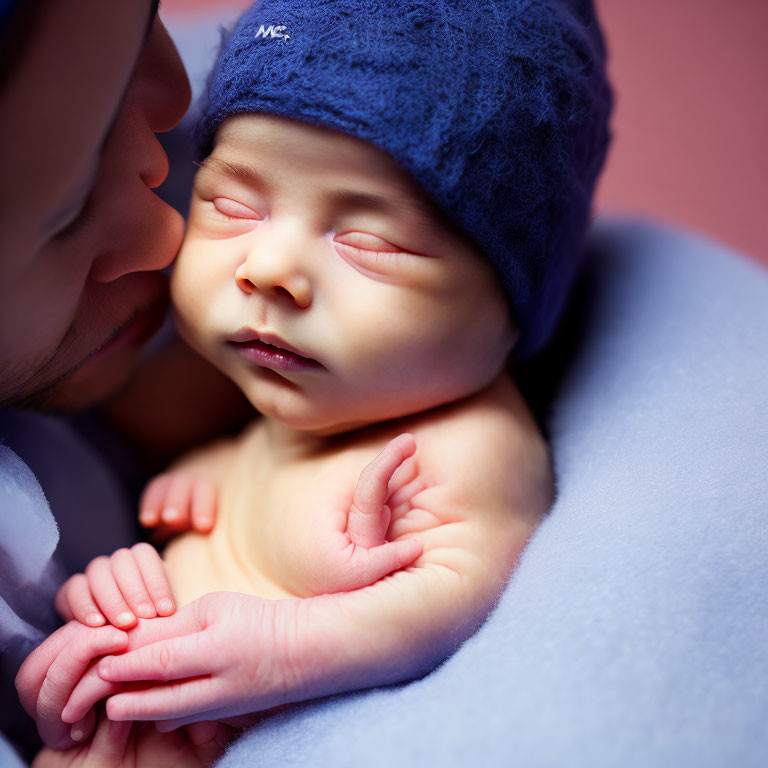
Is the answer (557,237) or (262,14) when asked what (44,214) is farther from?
(557,237)

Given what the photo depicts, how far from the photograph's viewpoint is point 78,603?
2.48 feet

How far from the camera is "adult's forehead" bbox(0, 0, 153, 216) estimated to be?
0.54 m

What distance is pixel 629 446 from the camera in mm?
823

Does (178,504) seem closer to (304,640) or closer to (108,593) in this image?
(108,593)

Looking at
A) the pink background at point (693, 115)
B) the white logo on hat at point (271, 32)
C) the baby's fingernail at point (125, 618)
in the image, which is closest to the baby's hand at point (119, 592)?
the baby's fingernail at point (125, 618)

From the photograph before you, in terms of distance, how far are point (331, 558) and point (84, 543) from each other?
30 centimetres

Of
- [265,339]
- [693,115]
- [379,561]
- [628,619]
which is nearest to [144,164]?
[265,339]

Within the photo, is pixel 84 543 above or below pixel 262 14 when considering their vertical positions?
below

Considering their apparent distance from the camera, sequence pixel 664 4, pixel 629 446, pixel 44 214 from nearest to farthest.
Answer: pixel 44 214, pixel 629 446, pixel 664 4

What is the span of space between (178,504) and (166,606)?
0.63ft

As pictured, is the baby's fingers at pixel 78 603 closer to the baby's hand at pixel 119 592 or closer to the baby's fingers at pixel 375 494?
the baby's hand at pixel 119 592

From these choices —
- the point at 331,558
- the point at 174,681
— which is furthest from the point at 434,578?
the point at 174,681

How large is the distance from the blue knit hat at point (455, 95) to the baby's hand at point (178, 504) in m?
0.37

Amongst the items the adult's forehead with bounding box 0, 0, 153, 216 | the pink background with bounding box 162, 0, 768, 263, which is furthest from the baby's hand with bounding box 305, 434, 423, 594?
the pink background with bounding box 162, 0, 768, 263
